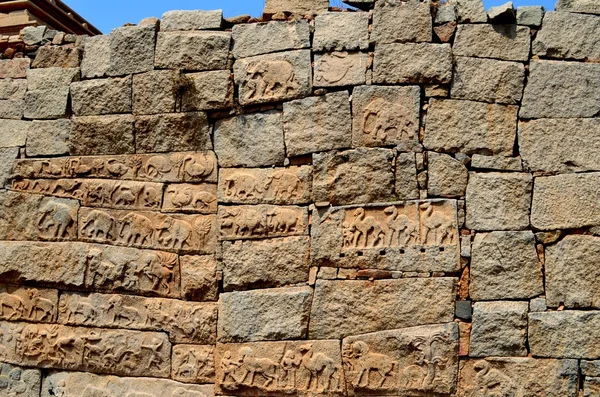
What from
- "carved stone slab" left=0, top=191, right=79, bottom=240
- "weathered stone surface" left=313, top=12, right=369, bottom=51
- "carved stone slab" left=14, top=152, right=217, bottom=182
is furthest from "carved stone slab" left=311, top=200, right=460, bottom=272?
"carved stone slab" left=0, top=191, right=79, bottom=240

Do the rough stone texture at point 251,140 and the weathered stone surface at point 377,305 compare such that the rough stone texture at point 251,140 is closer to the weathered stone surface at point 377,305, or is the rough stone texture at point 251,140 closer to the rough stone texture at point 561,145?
the weathered stone surface at point 377,305

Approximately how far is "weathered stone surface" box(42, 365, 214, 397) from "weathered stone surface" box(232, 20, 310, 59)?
2.73 meters

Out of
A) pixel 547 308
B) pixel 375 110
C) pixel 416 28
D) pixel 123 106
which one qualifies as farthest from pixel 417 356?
pixel 123 106

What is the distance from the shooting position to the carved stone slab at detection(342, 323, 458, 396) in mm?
5387

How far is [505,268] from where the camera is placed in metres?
5.41

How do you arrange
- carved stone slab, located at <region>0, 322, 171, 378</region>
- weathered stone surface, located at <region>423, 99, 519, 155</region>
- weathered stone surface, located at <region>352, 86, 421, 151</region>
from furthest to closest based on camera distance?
1. carved stone slab, located at <region>0, 322, 171, 378</region>
2. weathered stone surface, located at <region>352, 86, 421, 151</region>
3. weathered stone surface, located at <region>423, 99, 519, 155</region>

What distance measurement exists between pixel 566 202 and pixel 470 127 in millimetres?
893

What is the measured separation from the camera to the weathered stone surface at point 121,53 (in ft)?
21.1

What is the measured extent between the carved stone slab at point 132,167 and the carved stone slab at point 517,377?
2.54 meters

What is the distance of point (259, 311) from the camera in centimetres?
581

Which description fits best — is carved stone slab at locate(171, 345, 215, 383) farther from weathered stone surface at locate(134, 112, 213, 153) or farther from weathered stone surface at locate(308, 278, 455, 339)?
weathered stone surface at locate(134, 112, 213, 153)

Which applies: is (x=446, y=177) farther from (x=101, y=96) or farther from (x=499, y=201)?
(x=101, y=96)

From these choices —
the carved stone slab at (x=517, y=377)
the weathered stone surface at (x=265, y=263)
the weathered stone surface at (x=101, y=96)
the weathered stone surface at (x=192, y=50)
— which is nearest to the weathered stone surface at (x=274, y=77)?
the weathered stone surface at (x=192, y=50)

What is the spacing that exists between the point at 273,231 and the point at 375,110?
1.24m
